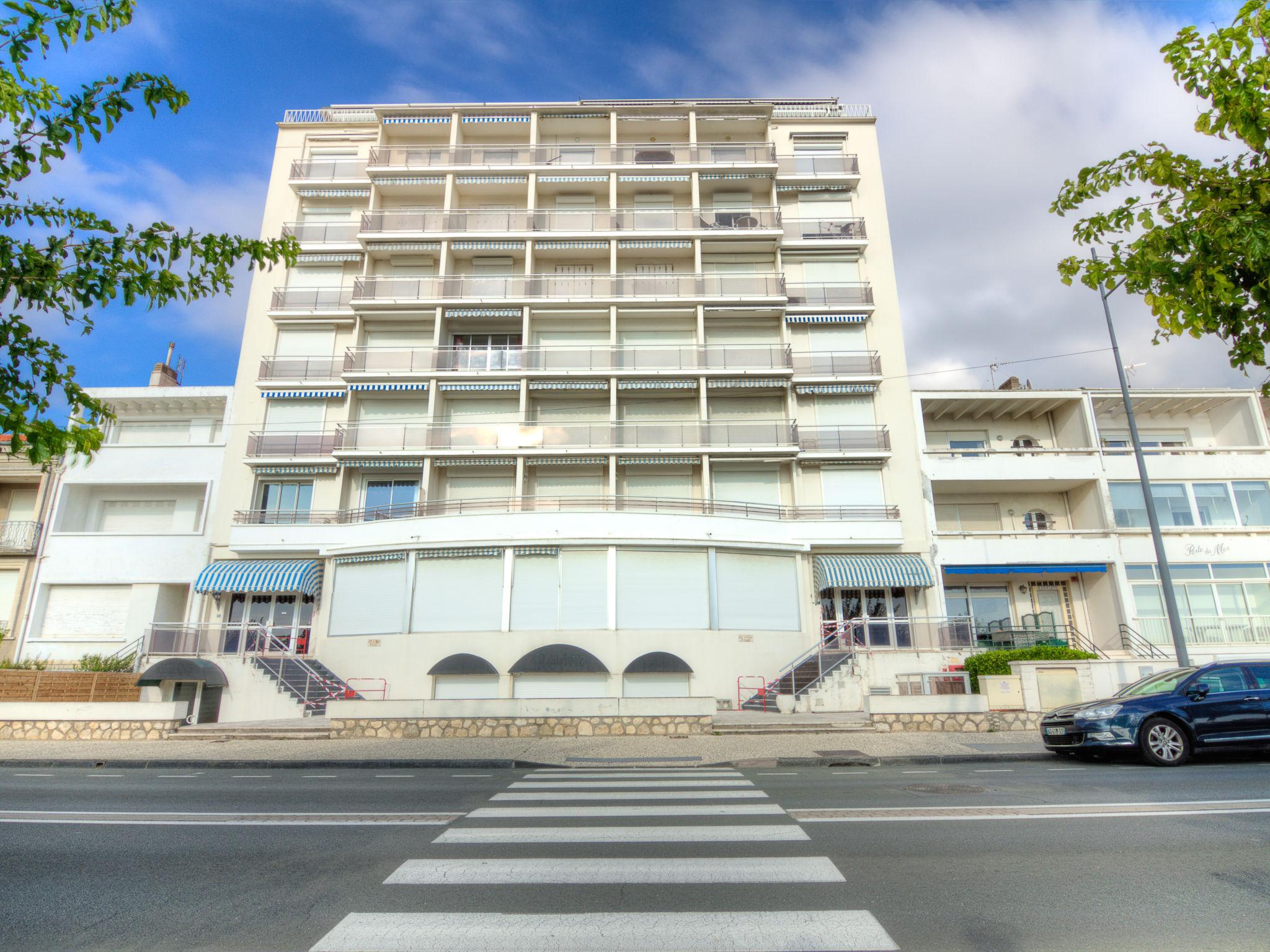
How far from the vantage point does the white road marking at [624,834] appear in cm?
626

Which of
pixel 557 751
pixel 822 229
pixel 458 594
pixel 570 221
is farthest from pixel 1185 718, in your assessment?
pixel 570 221

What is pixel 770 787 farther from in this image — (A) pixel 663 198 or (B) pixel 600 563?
(A) pixel 663 198

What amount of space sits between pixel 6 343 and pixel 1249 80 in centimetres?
1094

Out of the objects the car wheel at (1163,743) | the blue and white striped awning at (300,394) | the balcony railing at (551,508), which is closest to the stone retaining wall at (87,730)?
the balcony railing at (551,508)

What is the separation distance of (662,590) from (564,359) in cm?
1162

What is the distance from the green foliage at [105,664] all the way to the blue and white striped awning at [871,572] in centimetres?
2319

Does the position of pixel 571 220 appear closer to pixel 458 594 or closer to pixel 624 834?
pixel 458 594

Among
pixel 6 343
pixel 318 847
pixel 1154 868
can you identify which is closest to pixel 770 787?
pixel 1154 868

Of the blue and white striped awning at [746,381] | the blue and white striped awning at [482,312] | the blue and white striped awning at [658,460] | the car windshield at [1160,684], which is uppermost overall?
the blue and white striped awning at [482,312]

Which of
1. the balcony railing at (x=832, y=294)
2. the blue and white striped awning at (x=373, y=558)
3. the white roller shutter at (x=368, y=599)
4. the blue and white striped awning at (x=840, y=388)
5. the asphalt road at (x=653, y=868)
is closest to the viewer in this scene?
the asphalt road at (x=653, y=868)

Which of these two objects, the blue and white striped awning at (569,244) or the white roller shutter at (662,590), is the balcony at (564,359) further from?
the white roller shutter at (662,590)

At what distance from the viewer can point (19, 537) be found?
2847 cm

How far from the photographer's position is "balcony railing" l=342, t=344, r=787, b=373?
2938 centimetres

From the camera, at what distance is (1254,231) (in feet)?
19.6
